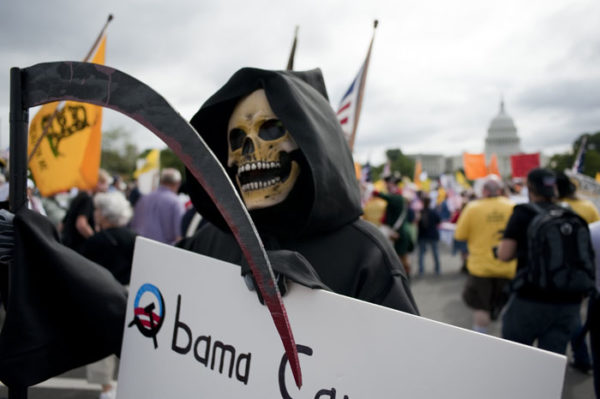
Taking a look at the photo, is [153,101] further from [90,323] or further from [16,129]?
[90,323]

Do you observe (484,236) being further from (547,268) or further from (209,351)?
(209,351)

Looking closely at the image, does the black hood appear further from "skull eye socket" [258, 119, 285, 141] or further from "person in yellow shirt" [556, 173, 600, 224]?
"person in yellow shirt" [556, 173, 600, 224]

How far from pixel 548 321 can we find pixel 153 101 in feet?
10.3

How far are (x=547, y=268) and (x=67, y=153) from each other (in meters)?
3.47

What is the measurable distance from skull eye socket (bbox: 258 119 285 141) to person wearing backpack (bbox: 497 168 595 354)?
7.14 feet

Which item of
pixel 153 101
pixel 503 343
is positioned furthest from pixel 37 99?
pixel 503 343

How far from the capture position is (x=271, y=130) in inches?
63.4

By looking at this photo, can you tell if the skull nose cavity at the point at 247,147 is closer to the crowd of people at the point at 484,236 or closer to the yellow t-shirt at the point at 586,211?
the crowd of people at the point at 484,236

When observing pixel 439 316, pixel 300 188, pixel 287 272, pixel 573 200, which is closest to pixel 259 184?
pixel 300 188

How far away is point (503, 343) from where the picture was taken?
2.95 feet

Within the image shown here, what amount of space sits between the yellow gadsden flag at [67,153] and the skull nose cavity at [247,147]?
77.0 inches

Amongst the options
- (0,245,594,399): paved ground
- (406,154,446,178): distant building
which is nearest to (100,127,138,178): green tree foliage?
(0,245,594,399): paved ground

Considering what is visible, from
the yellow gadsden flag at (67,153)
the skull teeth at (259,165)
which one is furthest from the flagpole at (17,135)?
the yellow gadsden flag at (67,153)

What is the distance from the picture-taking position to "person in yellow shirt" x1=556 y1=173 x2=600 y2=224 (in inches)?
169
